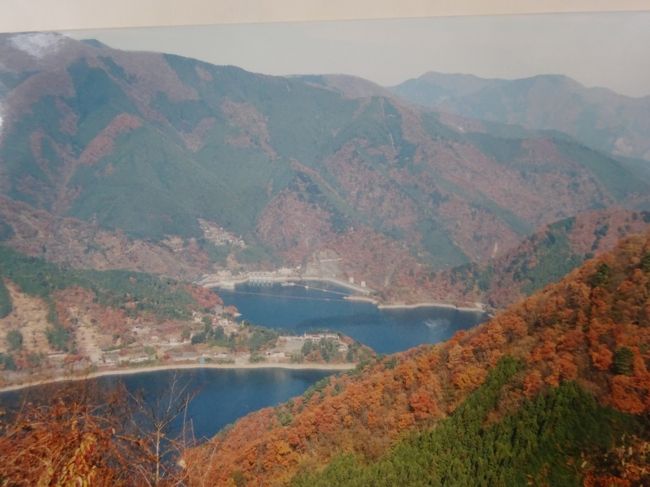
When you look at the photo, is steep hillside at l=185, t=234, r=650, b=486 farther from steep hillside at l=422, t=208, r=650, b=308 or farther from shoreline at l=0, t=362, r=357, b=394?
steep hillside at l=422, t=208, r=650, b=308

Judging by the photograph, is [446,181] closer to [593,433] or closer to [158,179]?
[158,179]

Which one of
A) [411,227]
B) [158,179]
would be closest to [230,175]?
[158,179]

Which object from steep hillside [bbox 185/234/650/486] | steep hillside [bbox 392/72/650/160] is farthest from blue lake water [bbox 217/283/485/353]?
steep hillside [bbox 185/234/650/486]

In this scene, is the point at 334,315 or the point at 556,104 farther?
the point at 334,315

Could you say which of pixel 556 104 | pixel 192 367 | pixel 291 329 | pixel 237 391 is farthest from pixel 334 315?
pixel 556 104

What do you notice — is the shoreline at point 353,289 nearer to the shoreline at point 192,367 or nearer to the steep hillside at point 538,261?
the steep hillside at point 538,261

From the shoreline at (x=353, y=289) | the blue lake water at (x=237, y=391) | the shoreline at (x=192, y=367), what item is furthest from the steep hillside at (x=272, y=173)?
the blue lake water at (x=237, y=391)

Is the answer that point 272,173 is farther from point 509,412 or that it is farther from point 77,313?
point 509,412
